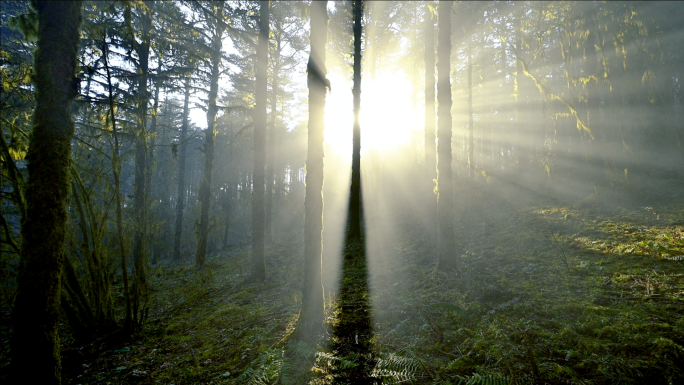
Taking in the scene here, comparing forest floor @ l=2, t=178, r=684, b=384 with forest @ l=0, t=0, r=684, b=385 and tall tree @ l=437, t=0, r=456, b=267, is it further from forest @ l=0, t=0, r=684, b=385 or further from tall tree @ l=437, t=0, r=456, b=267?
tall tree @ l=437, t=0, r=456, b=267

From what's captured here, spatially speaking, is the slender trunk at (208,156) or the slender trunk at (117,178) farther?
the slender trunk at (208,156)

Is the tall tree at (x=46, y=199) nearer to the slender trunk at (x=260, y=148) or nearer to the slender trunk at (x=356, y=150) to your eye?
the slender trunk at (x=260, y=148)

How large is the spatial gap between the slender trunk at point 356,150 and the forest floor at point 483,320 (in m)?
2.54

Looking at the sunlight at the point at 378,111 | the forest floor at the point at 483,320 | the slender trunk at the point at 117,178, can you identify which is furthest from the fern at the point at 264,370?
the sunlight at the point at 378,111

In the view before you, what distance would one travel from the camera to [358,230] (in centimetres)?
1107

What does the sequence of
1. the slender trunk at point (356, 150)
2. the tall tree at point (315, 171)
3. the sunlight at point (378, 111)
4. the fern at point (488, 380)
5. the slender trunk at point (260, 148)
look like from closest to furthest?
the fern at point (488, 380), the tall tree at point (315, 171), the slender trunk at point (260, 148), the slender trunk at point (356, 150), the sunlight at point (378, 111)

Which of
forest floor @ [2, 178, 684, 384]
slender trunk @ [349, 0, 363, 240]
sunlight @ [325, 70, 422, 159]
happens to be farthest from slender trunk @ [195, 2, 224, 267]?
slender trunk @ [349, 0, 363, 240]

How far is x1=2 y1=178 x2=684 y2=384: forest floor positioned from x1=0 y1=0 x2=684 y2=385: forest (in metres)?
0.04

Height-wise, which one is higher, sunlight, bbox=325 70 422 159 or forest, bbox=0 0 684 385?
sunlight, bbox=325 70 422 159

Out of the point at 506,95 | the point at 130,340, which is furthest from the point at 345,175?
the point at 130,340

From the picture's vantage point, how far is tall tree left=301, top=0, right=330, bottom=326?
462cm

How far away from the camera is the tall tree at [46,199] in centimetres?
287

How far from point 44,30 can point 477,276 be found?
817cm

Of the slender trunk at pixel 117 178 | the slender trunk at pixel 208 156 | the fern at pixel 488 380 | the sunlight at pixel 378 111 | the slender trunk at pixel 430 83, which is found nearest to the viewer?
the fern at pixel 488 380
